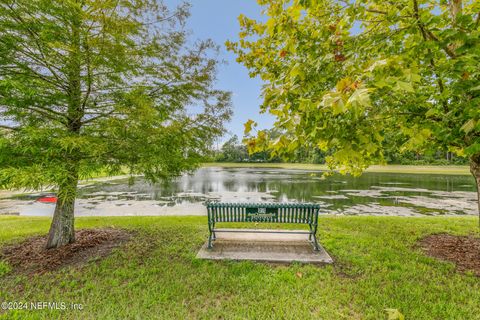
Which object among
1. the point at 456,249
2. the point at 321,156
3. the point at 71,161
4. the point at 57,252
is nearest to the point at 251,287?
the point at 71,161

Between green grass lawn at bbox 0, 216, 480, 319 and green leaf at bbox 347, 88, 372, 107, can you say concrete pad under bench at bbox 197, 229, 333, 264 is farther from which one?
green leaf at bbox 347, 88, 372, 107

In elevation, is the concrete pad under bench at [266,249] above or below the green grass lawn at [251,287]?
above

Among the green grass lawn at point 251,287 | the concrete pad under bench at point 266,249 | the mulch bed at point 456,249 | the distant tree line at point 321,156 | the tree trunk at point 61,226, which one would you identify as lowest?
the mulch bed at point 456,249

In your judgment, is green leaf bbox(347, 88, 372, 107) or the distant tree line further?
the distant tree line

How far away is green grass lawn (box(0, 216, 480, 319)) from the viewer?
2918 mm

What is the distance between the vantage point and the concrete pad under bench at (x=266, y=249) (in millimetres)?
4363

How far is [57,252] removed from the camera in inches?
183

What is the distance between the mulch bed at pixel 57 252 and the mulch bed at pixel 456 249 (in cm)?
672

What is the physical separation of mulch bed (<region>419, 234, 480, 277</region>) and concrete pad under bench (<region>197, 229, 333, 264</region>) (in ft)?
7.53

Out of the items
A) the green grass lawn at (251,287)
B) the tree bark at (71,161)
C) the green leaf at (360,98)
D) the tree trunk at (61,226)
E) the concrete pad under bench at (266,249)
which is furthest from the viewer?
the tree trunk at (61,226)

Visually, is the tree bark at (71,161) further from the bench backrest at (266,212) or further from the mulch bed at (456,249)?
the mulch bed at (456,249)

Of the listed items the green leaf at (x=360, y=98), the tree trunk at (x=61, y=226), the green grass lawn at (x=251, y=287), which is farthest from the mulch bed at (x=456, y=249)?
the tree trunk at (x=61, y=226)

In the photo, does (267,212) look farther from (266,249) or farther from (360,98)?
(360,98)

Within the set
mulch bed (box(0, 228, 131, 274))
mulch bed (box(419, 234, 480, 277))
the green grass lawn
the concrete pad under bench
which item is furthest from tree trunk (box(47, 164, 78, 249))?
mulch bed (box(419, 234, 480, 277))
